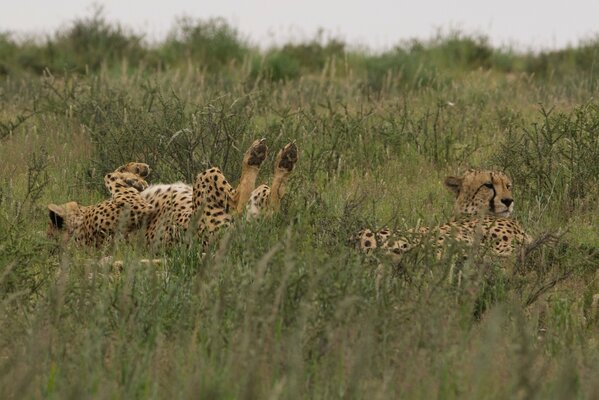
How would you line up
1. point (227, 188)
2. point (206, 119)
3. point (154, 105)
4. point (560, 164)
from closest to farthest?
point (227, 188), point (560, 164), point (206, 119), point (154, 105)

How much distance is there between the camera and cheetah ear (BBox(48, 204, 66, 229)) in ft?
24.9

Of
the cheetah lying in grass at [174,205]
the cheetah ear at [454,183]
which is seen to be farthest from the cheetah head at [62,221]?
the cheetah ear at [454,183]

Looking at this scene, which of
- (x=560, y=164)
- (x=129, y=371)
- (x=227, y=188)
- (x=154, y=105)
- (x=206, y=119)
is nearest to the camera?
(x=129, y=371)

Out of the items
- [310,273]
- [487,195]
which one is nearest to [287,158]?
[487,195]

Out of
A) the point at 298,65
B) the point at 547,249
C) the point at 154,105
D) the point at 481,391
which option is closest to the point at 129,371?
the point at 481,391

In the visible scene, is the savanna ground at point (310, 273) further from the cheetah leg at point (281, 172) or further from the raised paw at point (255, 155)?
the raised paw at point (255, 155)

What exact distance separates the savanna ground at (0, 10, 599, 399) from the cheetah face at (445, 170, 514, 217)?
0.58ft

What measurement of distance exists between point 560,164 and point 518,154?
0.98 ft

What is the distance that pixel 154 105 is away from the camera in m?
10.9

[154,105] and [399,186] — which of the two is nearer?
[399,186]

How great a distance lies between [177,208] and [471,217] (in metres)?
1.64

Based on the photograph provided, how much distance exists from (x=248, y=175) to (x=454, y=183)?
1181 mm

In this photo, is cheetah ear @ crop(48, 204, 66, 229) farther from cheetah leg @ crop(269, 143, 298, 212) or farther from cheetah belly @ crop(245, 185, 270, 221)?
cheetah leg @ crop(269, 143, 298, 212)

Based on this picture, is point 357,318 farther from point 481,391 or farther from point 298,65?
point 298,65
